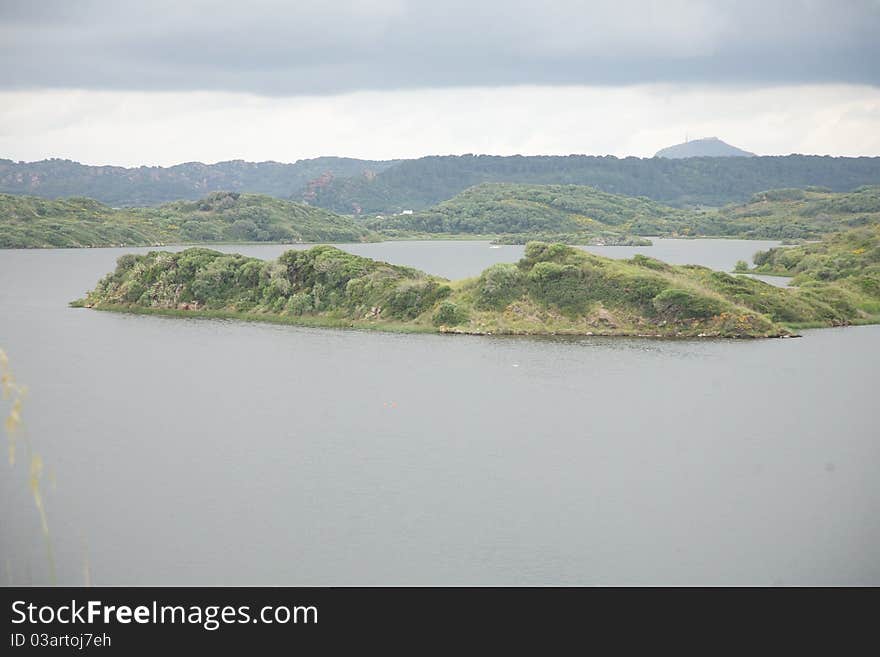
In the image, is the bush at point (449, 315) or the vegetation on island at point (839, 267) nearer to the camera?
the bush at point (449, 315)

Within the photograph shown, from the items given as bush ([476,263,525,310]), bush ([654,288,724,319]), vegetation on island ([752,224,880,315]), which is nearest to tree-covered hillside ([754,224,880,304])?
vegetation on island ([752,224,880,315])

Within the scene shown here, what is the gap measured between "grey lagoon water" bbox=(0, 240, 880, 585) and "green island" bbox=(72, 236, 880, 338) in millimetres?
4309

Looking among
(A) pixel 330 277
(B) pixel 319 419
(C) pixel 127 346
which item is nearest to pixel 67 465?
(B) pixel 319 419

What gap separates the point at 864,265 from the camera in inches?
4451

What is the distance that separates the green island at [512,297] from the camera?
260ft

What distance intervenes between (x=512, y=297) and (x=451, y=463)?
40.5 m

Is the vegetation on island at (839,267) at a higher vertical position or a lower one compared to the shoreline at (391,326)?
higher

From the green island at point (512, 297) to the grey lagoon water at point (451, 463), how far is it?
431 cm

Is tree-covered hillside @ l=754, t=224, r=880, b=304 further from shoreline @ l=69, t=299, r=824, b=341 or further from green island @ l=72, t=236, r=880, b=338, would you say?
shoreline @ l=69, t=299, r=824, b=341

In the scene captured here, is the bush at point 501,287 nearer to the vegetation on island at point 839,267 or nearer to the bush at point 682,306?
the bush at point 682,306

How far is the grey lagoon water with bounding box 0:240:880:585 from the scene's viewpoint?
3195 centimetres

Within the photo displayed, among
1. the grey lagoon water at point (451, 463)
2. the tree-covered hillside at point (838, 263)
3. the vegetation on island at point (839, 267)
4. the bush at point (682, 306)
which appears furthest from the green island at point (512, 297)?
the grey lagoon water at point (451, 463)

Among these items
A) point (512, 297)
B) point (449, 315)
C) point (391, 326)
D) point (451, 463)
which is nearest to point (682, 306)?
point (512, 297)
